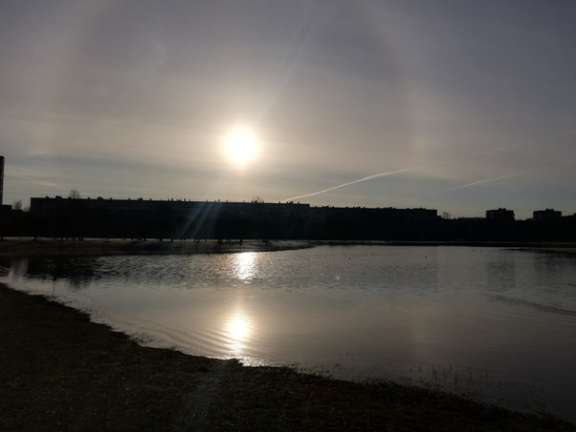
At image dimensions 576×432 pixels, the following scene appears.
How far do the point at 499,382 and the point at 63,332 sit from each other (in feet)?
57.0

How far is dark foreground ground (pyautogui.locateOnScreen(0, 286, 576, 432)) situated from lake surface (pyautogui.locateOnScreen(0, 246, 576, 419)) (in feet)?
6.37

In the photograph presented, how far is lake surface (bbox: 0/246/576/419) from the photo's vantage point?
17375mm

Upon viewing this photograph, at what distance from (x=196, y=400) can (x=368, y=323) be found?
15819 mm

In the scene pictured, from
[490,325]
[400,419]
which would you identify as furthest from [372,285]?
[400,419]

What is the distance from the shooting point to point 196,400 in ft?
42.3

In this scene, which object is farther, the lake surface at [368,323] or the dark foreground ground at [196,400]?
the lake surface at [368,323]

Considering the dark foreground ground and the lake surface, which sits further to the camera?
the lake surface

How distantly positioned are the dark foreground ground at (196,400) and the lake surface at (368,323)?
76.4 inches

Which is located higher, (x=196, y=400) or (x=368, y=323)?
(x=196, y=400)

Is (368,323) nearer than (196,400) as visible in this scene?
No

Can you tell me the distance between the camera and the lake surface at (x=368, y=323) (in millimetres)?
17375

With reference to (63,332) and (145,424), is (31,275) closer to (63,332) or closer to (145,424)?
(63,332)

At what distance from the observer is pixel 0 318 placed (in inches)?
953

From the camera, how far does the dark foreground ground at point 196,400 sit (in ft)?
36.7
